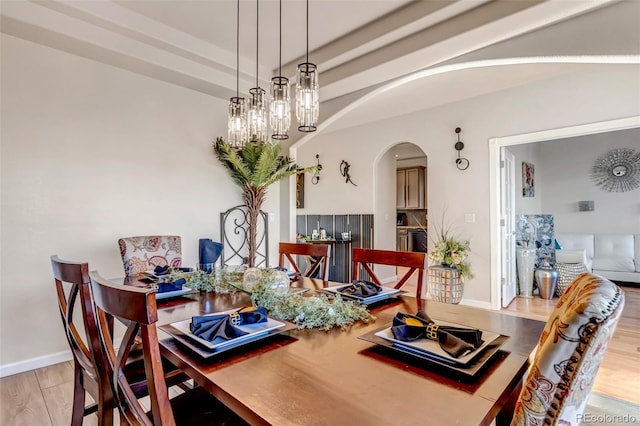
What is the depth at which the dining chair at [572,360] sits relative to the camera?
677 millimetres

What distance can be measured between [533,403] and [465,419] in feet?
0.65

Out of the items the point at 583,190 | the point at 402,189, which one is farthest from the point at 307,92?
the point at 402,189

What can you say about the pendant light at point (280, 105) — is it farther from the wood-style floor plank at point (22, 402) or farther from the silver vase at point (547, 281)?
the silver vase at point (547, 281)

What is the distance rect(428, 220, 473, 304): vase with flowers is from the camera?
377 cm

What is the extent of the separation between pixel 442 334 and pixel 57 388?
2.66 metres

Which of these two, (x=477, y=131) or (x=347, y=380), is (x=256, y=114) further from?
(x=477, y=131)

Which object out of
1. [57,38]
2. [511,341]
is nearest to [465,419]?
[511,341]

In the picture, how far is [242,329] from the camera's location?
42.6 inches

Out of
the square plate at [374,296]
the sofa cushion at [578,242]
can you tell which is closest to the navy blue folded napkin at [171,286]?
the square plate at [374,296]

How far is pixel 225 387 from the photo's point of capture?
0.80 metres

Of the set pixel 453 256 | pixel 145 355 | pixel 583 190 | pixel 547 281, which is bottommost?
pixel 547 281

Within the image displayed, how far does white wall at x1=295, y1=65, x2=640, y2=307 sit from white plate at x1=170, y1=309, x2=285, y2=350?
12.3 ft

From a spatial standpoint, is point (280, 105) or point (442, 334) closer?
point (442, 334)

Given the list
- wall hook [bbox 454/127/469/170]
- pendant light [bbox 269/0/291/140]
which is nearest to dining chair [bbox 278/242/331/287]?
pendant light [bbox 269/0/291/140]
